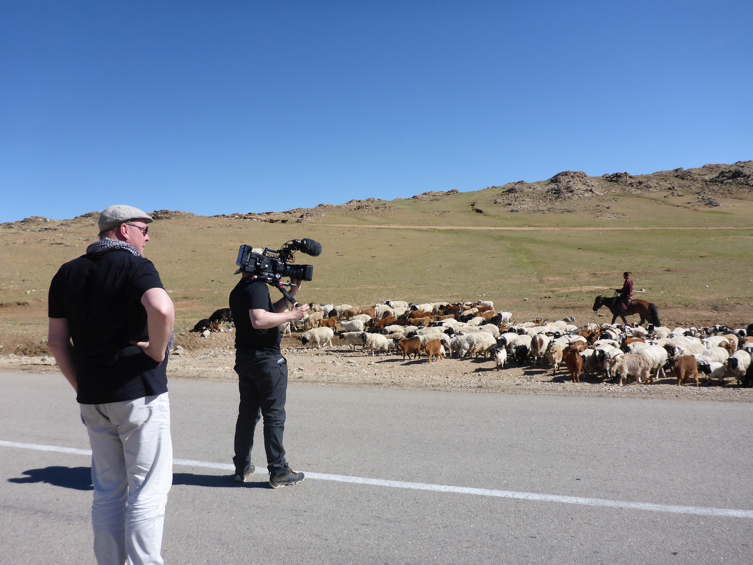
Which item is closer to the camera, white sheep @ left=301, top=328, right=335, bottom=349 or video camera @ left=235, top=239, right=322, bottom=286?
video camera @ left=235, top=239, right=322, bottom=286

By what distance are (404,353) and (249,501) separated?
977cm

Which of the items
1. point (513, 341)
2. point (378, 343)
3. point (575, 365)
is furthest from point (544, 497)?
point (378, 343)

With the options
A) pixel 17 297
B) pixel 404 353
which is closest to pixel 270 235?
pixel 17 297

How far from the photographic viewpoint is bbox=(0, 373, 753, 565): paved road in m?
3.49

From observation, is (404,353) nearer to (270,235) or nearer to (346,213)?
(270,235)

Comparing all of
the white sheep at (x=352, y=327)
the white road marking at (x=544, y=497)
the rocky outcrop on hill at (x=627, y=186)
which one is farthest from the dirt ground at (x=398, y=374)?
the rocky outcrop on hill at (x=627, y=186)

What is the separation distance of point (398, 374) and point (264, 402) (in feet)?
24.3

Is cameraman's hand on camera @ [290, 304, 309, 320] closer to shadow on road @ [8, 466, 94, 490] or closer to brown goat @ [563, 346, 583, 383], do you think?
shadow on road @ [8, 466, 94, 490]

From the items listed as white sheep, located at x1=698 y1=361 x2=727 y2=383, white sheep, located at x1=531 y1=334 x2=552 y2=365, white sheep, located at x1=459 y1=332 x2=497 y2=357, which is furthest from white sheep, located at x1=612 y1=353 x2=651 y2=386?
white sheep, located at x1=459 y1=332 x2=497 y2=357

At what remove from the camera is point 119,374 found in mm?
2855

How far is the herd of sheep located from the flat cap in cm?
928

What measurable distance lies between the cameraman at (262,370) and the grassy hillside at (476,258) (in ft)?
52.6

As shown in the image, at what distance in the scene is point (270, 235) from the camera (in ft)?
217

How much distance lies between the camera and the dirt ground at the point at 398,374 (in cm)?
800
